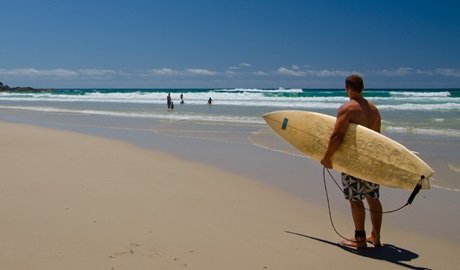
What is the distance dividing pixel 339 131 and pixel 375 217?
0.80m

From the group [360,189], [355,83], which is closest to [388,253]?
[360,189]

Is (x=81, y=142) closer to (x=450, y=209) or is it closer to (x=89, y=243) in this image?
(x=89, y=243)

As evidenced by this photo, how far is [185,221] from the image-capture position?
4152 millimetres

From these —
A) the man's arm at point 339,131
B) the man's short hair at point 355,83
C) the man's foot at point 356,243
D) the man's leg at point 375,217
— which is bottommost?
the man's foot at point 356,243

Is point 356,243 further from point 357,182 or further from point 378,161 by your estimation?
point 378,161

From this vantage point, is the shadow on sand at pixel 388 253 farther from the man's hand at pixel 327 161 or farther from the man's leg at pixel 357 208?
the man's hand at pixel 327 161

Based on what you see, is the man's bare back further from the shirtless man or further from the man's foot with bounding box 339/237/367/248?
the man's foot with bounding box 339/237/367/248

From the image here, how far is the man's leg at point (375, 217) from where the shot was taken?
3633 mm

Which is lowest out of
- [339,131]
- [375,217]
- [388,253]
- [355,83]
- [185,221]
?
[388,253]

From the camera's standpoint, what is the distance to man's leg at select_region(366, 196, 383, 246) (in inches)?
143

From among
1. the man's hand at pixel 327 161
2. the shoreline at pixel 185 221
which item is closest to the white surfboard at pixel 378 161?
the man's hand at pixel 327 161

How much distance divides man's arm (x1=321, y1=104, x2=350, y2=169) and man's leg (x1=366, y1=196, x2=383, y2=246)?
50 centimetres

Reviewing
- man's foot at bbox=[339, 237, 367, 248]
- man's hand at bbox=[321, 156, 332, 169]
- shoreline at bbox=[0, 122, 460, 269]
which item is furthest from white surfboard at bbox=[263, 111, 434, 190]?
shoreline at bbox=[0, 122, 460, 269]

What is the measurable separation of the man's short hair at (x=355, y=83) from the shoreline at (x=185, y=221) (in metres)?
1.37
